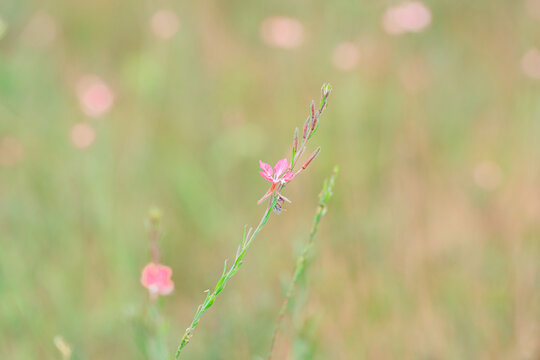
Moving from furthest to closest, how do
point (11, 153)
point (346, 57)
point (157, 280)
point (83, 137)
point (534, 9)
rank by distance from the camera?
point (534, 9) → point (346, 57) → point (11, 153) → point (83, 137) → point (157, 280)

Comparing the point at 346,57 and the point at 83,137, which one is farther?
the point at 346,57

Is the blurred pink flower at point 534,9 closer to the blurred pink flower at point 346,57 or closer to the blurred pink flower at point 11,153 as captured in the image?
the blurred pink flower at point 346,57

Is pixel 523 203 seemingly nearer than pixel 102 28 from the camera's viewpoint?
Yes

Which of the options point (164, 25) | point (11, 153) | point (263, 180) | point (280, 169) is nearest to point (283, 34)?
point (164, 25)

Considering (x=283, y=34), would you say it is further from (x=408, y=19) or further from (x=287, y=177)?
(x=287, y=177)

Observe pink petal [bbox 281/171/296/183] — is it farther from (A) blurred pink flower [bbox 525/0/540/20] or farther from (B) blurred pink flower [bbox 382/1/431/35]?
(A) blurred pink flower [bbox 525/0/540/20]

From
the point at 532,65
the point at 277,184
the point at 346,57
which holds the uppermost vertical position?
the point at 346,57

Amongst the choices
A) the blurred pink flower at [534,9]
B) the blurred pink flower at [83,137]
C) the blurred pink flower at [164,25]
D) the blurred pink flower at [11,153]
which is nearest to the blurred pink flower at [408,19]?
the blurred pink flower at [534,9]

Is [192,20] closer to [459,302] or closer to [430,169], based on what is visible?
[430,169]

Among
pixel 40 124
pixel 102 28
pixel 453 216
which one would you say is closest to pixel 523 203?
pixel 453 216
